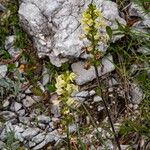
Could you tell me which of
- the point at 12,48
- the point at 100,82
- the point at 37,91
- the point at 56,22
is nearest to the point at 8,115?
the point at 37,91

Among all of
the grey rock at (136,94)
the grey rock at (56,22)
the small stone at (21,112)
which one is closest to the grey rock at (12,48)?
the grey rock at (56,22)

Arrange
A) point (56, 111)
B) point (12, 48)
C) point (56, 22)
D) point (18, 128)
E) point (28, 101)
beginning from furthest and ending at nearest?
1. point (12, 48)
2. point (56, 22)
3. point (28, 101)
4. point (56, 111)
5. point (18, 128)

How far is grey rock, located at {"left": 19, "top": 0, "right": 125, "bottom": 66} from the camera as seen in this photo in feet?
14.8

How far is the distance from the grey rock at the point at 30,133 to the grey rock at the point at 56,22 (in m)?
0.63

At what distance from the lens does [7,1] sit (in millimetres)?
4949

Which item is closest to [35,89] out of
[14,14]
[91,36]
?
[14,14]

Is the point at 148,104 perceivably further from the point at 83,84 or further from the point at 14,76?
the point at 14,76

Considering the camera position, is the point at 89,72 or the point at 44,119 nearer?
the point at 44,119

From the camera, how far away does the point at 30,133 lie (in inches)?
165

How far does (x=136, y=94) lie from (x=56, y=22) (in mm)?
994

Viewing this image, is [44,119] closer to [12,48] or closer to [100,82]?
[100,82]

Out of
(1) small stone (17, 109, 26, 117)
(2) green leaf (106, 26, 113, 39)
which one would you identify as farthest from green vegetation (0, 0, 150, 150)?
(1) small stone (17, 109, 26, 117)

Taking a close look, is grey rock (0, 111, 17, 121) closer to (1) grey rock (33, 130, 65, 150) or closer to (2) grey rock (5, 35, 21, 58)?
(1) grey rock (33, 130, 65, 150)

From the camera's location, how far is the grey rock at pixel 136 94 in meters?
4.28
